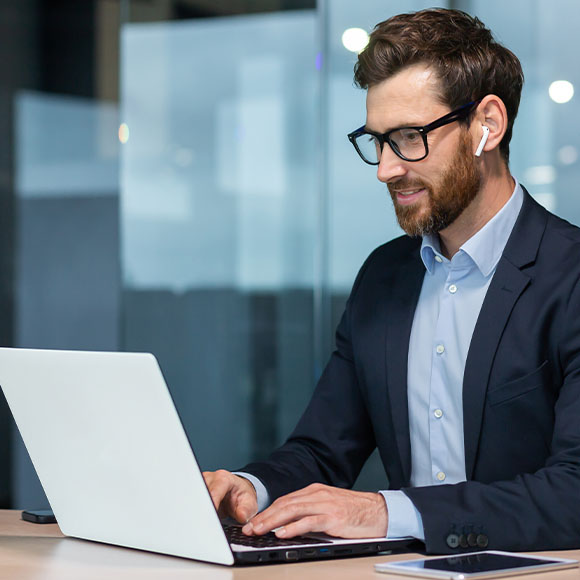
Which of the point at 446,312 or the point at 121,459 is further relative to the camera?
the point at 446,312

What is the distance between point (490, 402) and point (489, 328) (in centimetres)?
13

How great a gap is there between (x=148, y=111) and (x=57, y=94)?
0.93 meters

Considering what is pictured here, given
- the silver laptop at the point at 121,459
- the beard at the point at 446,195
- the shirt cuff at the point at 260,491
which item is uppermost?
the beard at the point at 446,195

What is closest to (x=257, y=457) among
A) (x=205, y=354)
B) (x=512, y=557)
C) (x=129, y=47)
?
(x=205, y=354)

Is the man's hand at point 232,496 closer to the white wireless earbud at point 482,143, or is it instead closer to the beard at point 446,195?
the beard at point 446,195

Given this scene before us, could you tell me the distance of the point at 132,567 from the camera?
1.37 metres

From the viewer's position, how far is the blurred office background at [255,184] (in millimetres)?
3352

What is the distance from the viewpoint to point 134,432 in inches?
53.1


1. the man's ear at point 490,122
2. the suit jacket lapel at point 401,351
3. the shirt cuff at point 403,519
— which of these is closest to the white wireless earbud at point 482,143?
the man's ear at point 490,122

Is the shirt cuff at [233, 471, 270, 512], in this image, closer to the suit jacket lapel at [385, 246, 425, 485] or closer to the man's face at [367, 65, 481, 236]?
the suit jacket lapel at [385, 246, 425, 485]

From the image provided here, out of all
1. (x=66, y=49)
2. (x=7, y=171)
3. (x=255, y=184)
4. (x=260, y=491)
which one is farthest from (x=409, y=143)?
(x=66, y=49)

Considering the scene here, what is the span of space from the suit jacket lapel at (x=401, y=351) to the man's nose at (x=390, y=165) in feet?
0.82

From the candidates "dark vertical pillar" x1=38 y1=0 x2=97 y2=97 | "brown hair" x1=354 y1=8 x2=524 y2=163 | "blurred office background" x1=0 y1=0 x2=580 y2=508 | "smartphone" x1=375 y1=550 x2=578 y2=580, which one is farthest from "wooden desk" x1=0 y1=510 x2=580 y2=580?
"dark vertical pillar" x1=38 y1=0 x2=97 y2=97

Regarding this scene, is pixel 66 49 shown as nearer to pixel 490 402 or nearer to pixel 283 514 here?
pixel 490 402
